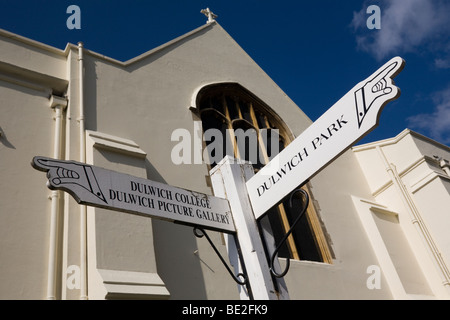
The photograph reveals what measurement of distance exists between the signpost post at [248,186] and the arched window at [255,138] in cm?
417

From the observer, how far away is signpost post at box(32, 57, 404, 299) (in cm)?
196

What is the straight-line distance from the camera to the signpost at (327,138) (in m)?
2.00

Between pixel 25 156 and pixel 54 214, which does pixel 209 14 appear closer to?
pixel 25 156

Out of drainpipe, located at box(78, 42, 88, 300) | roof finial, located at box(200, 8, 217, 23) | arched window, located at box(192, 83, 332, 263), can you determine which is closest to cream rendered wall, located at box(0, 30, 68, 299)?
drainpipe, located at box(78, 42, 88, 300)

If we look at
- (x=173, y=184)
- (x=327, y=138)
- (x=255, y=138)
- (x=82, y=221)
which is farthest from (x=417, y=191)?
(x=327, y=138)

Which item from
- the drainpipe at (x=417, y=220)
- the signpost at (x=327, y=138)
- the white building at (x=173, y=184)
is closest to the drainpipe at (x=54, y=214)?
the white building at (x=173, y=184)

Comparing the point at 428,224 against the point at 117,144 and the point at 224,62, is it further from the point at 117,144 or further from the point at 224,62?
the point at 117,144

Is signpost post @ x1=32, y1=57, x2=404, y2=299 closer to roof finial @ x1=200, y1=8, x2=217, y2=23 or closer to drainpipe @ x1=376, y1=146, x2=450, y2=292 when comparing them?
drainpipe @ x1=376, y1=146, x2=450, y2=292

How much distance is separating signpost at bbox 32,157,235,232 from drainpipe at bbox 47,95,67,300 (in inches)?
102

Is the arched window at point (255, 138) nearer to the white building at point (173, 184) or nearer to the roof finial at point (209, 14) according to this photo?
the white building at point (173, 184)

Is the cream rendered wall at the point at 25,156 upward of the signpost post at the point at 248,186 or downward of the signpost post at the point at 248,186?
upward

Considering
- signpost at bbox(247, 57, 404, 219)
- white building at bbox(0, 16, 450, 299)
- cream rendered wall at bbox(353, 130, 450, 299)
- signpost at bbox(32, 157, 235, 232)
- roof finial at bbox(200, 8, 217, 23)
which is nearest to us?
signpost at bbox(32, 157, 235, 232)

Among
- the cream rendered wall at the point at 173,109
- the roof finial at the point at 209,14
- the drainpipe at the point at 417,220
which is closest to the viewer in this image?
the cream rendered wall at the point at 173,109
